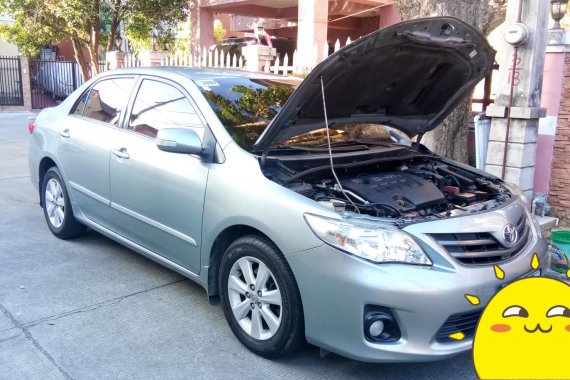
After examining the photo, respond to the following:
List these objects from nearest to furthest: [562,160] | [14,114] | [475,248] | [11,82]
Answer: [475,248]
[562,160]
[14,114]
[11,82]

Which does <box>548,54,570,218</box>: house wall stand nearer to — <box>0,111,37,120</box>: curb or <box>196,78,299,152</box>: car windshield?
<box>196,78,299,152</box>: car windshield

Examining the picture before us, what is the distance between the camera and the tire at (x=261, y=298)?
3039 millimetres

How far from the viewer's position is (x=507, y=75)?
574 cm

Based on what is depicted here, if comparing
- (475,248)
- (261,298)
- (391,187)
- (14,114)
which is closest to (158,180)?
(261,298)

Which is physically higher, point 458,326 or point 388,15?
point 388,15

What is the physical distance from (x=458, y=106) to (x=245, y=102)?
12.9ft

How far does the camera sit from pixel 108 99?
4.85 metres

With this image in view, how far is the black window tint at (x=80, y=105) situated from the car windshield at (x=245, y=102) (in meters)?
1.68

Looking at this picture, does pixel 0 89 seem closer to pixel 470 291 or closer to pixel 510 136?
pixel 510 136

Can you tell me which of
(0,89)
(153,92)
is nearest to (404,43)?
(153,92)

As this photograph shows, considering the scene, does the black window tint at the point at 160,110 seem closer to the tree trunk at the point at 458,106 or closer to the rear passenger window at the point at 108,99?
the rear passenger window at the point at 108,99

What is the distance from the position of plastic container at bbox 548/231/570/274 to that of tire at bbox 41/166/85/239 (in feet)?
14.5

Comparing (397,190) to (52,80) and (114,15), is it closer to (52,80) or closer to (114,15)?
(114,15)

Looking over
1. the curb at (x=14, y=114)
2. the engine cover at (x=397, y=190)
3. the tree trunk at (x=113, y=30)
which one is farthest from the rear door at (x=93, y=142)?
the curb at (x=14, y=114)
